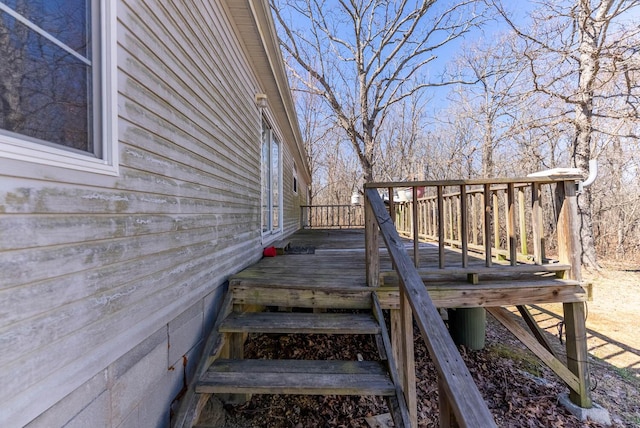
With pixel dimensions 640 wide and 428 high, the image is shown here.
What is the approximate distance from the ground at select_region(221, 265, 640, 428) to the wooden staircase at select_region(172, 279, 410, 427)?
0.88 metres

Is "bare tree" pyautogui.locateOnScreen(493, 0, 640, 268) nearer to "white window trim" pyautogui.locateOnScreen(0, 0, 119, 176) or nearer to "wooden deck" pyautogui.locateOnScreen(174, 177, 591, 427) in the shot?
"wooden deck" pyautogui.locateOnScreen(174, 177, 591, 427)

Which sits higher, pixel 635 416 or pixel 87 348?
pixel 87 348

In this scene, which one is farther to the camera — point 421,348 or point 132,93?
point 421,348

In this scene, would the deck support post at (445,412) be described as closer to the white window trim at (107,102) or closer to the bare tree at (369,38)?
the white window trim at (107,102)

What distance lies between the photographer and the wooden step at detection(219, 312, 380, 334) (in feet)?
7.22

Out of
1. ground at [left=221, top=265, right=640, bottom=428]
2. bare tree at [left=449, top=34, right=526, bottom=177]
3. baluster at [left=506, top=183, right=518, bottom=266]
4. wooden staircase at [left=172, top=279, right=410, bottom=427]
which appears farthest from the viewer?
bare tree at [left=449, top=34, right=526, bottom=177]

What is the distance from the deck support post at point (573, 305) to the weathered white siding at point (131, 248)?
3365 mm

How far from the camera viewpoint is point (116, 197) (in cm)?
135

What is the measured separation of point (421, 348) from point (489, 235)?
246 centimetres

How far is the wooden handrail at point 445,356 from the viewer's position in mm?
1032

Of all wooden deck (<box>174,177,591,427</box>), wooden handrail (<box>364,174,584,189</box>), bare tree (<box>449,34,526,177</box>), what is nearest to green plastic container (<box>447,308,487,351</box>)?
wooden deck (<box>174,177,591,427</box>)

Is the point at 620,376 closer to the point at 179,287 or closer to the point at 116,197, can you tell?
the point at 179,287

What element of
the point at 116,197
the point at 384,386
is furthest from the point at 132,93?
the point at 384,386

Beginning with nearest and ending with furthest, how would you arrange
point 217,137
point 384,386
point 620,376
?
point 384,386 → point 217,137 → point 620,376
